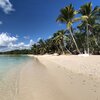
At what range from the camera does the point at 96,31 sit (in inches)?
A: 1316

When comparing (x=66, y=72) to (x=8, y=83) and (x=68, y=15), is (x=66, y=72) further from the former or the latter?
(x=68, y=15)

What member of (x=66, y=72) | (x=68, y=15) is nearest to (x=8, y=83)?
(x=66, y=72)

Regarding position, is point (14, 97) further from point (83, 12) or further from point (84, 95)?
point (83, 12)

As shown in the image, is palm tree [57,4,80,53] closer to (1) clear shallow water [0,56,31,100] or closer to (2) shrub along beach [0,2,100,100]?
(2) shrub along beach [0,2,100,100]

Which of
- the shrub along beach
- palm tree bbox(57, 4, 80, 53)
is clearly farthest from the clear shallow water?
palm tree bbox(57, 4, 80, 53)

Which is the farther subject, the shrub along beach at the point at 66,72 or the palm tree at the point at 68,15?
the palm tree at the point at 68,15

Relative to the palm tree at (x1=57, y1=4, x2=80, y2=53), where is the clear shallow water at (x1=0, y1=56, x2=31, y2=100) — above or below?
below

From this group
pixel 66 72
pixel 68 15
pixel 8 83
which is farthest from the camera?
pixel 68 15

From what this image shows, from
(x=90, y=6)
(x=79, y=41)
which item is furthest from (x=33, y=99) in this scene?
(x=79, y=41)

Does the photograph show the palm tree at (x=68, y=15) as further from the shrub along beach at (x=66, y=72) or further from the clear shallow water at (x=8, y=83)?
the clear shallow water at (x=8, y=83)

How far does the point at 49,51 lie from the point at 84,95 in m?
66.3

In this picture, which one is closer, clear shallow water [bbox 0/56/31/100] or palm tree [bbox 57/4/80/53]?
clear shallow water [bbox 0/56/31/100]

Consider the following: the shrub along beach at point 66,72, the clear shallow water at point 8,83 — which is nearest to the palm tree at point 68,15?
the shrub along beach at point 66,72

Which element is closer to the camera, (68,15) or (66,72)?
(66,72)
